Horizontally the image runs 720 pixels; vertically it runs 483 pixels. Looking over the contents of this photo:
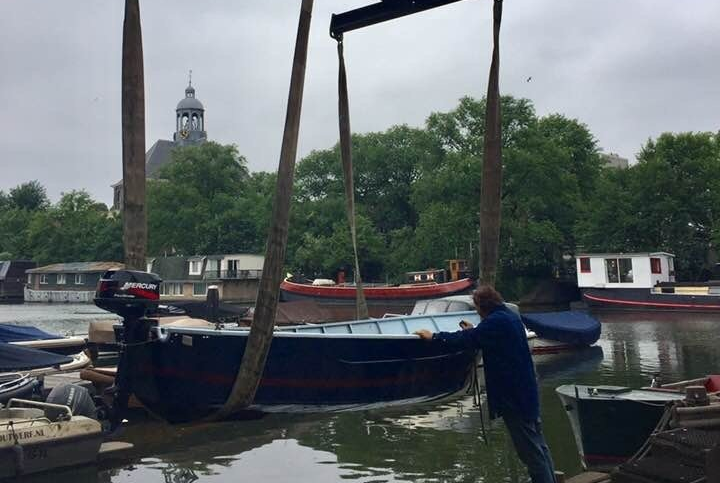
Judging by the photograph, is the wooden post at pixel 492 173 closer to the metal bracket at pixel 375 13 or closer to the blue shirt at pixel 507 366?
the metal bracket at pixel 375 13

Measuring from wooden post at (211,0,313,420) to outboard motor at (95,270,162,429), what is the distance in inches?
65.0

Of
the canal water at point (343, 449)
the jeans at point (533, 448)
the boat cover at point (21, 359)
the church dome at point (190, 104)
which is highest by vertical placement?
the church dome at point (190, 104)

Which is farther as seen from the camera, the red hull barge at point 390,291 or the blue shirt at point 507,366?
the red hull barge at point 390,291

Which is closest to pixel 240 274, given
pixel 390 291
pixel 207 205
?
pixel 207 205

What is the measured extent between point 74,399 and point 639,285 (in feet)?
123

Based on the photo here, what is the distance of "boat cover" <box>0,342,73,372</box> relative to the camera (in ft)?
33.3

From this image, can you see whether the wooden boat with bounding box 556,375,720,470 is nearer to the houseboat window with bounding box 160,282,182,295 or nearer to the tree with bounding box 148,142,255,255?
the tree with bounding box 148,142,255,255

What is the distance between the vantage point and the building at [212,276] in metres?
65.3

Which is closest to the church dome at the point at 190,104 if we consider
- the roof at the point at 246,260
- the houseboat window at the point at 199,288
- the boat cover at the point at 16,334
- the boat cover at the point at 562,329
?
the roof at the point at 246,260

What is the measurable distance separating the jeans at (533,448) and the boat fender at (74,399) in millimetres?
6145

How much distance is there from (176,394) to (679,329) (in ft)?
82.3

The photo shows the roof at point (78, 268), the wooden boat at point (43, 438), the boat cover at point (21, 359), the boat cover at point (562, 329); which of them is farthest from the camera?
the roof at point (78, 268)

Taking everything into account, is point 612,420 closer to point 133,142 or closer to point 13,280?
point 133,142

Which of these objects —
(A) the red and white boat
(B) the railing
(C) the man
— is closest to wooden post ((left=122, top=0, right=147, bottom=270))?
(C) the man
